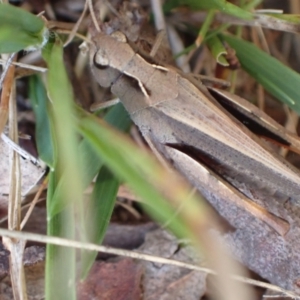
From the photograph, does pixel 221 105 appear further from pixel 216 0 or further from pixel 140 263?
pixel 140 263

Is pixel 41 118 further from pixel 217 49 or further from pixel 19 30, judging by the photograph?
pixel 217 49

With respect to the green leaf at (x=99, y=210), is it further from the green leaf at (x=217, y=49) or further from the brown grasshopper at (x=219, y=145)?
the green leaf at (x=217, y=49)

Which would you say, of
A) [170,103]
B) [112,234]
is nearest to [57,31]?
[170,103]

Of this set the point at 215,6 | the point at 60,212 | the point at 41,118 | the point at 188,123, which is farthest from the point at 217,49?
the point at 60,212

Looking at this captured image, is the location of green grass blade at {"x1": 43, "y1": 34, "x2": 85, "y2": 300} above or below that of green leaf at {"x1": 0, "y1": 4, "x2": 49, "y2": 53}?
below

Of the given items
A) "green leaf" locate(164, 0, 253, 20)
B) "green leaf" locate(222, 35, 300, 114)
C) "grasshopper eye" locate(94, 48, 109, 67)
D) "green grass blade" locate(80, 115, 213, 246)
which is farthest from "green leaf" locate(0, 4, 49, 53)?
"green leaf" locate(222, 35, 300, 114)

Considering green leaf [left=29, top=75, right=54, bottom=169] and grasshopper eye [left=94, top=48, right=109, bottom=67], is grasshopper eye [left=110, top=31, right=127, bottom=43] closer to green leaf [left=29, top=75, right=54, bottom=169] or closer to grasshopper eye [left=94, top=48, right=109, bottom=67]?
grasshopper eye [left=94, top=48, right=109, bottom=67]

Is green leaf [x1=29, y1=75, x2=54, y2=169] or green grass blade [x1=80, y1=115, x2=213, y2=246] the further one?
green leaf [x1=29, y1=75, x2=54, y2=169]

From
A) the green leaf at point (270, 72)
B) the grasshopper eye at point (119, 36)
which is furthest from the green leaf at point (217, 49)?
the grasshopper eye at point (119, 36)
